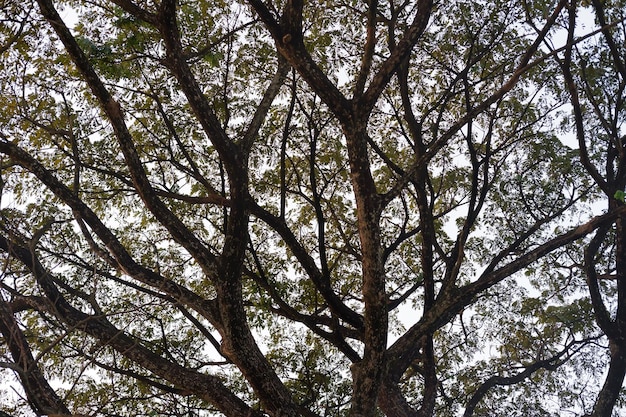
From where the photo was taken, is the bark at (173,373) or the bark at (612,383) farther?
the bark at (612,383)

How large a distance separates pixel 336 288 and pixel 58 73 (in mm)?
4702

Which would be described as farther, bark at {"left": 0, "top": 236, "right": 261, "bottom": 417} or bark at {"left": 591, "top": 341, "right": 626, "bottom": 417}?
bark at {"left": 591, "top": 341, "right": 626, "bottom": 417}

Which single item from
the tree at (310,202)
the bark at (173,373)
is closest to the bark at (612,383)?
the tree at (310,202)

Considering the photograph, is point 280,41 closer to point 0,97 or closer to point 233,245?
point 233,245

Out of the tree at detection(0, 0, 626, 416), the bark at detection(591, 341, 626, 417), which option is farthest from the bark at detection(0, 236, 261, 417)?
the bark at detection(591, 341, 626, 417)

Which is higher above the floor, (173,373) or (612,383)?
(612,383)

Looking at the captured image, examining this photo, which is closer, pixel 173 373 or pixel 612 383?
pixel 173 373

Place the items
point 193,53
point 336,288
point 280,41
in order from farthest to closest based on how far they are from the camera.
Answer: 1. point 336,288
2. point 193,53
3. point 280,41

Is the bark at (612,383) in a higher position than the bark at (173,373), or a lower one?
higher

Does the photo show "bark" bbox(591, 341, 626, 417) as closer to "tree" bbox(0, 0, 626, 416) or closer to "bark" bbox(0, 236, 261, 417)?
"tree" bbox(0, 0, 626, 416)

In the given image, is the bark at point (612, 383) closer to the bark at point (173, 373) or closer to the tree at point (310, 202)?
the tree at point (310, 202)

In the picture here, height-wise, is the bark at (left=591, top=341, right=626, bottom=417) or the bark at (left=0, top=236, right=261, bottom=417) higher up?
the bark at (left=591, top=341, right=626, bottom=417)

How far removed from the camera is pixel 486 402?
8.98 metres

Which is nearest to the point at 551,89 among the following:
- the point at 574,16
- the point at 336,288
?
the point at 574,16
